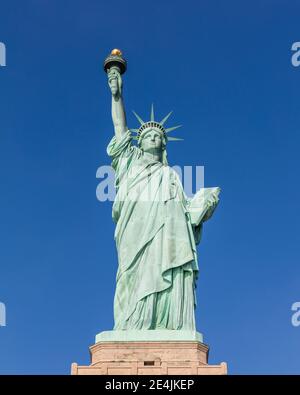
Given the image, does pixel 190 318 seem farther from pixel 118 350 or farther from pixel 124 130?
pixel 124 130

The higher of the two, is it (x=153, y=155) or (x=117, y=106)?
(x=117, y=106)

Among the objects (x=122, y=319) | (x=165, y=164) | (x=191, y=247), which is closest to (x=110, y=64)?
Answer: (x=165, y=164)

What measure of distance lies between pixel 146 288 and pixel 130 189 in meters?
3.49

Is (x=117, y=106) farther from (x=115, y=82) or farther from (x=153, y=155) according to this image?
(x=153, y=155)

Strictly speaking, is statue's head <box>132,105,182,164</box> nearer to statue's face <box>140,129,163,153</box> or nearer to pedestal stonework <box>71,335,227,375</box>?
statue's face <box>140,129,163,153</box>

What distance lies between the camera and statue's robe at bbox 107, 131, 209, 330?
23.9 meters

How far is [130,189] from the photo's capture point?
25.8 m

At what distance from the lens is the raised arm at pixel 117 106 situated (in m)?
26.8

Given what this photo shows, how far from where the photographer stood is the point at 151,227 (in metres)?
25.0

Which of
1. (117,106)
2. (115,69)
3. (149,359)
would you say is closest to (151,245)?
(149,359)

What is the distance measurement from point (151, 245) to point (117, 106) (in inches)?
198

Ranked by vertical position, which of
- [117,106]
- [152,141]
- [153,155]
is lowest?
[153,155]

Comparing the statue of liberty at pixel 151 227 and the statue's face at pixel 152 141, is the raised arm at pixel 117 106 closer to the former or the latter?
the statue of liberty at pixel 151 227

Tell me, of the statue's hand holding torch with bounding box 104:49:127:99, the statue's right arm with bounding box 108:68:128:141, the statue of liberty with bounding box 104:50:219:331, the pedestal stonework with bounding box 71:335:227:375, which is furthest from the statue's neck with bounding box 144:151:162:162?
the pedestal stonework with bounding box 71:335:227:375
